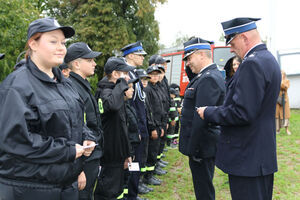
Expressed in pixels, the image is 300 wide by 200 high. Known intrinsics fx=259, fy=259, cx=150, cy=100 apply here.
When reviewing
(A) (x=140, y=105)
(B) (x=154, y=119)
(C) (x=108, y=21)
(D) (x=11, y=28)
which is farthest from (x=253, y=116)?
(C) (x=108, y=21)

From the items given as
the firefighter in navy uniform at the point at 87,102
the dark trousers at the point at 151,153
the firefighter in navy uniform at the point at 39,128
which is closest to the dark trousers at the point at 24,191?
the firefighter in navy uniform at the point at 39,128

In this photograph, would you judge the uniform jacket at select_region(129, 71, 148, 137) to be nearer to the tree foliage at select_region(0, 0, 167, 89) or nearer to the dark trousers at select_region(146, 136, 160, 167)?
the dark trousers at select_region(146, 136, 160, 167)

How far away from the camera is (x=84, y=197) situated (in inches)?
105

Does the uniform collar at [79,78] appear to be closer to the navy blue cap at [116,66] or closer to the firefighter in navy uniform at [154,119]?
the navy blue cap at [116,66]

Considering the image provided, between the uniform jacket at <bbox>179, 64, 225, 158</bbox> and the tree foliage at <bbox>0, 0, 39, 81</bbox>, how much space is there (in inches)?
144

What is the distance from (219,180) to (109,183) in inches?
105

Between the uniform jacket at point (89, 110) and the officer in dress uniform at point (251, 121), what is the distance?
1.24 meters

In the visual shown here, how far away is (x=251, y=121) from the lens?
2188 mm

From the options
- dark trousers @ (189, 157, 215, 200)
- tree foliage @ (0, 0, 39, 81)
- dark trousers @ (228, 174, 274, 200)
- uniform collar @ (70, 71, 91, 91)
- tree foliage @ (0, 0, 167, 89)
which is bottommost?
dark trousers @ (189, 157, 215, 200)

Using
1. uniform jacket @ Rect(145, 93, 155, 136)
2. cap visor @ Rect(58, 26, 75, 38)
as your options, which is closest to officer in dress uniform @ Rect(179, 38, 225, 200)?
uniform jacket @ Rect(145, 93, 155, 136)

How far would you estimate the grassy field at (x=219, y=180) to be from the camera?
4355 millimetres

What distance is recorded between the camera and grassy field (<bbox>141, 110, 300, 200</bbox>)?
4.36 meters

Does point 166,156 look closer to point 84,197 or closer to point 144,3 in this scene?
point 84,197

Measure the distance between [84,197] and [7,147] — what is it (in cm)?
130
